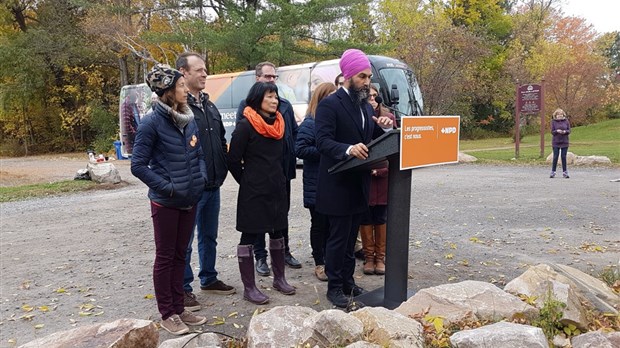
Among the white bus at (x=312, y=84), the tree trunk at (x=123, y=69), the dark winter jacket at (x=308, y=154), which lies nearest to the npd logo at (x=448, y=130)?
the dark winter jacket at (x=308, y=154)

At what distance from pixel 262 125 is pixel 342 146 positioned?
75 cm

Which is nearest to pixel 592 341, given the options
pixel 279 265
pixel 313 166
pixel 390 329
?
pixel 390 329

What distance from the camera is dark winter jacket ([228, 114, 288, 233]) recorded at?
3.86m

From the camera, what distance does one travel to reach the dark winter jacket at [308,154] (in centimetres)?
445

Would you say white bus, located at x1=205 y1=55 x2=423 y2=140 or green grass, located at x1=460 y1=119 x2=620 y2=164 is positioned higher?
white bus, located at x1=205 y1=55 x2=423 y2=140

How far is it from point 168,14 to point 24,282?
2273cm

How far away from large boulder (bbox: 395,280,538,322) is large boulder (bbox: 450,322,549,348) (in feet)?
1.30

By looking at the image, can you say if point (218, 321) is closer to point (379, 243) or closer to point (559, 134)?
point (379, 243)

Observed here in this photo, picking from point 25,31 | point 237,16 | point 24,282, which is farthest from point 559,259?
point 25,31

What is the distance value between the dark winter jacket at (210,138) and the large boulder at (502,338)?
2.16 m

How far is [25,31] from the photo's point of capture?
96.0ft

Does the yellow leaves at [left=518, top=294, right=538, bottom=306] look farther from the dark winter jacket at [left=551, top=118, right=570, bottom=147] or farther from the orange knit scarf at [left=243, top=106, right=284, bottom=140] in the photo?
the dark winter jacket at [left=551, top=118, right=570, bottom=147]

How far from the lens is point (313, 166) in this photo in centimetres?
462

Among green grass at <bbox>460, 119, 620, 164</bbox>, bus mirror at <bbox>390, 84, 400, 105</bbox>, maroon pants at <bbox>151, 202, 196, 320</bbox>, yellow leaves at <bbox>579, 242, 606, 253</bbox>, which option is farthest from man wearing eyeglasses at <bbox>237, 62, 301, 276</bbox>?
green grass at <bbox>460, 119, 620, 164</bbox>
